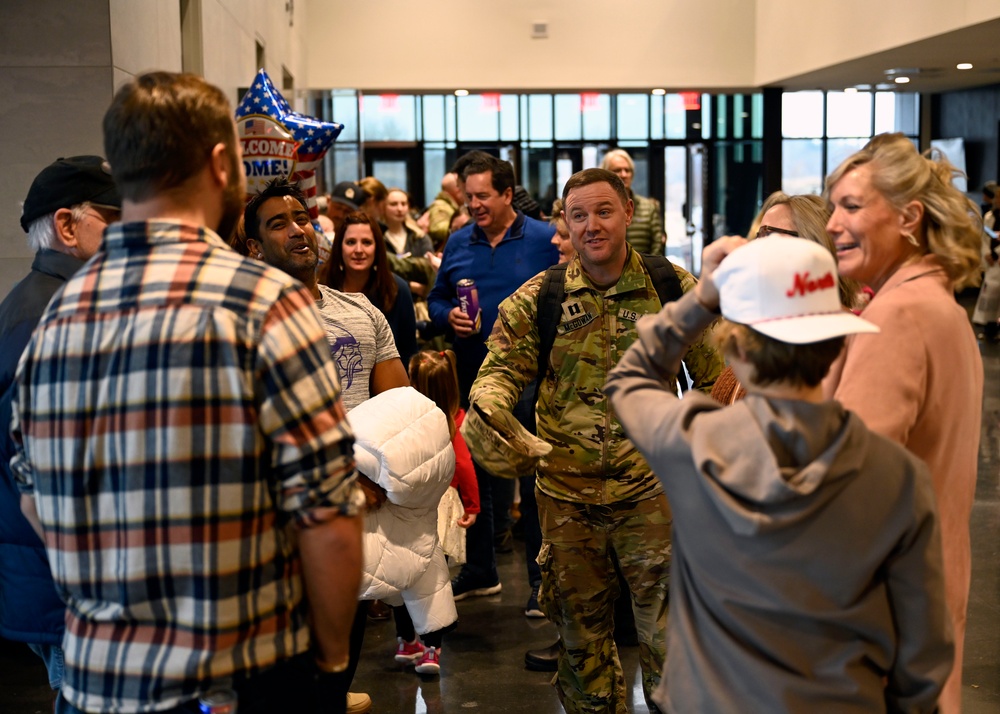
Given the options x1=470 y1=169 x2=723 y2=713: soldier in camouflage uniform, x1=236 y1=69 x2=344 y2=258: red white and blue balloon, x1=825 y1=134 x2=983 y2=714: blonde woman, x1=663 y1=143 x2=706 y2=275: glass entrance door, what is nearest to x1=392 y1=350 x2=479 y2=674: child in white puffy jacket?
x1=236 y1=69 x2=344 y2=258: red white and blue balloon

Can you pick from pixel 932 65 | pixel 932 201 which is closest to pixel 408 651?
pixel 932 201

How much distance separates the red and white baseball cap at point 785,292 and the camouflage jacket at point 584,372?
163cm

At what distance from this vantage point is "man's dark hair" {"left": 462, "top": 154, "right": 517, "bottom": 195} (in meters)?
5.77

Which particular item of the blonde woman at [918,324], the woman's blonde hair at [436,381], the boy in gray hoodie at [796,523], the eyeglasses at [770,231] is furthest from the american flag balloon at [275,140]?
the boy in gray hoodie at [796,523]

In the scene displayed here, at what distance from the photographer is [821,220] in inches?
131

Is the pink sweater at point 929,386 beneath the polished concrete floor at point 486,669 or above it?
above

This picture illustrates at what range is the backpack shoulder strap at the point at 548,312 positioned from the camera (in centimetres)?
354

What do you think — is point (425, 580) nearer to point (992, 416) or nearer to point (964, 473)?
point (964, 473)

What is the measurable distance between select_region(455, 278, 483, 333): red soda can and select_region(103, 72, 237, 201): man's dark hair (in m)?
3.67

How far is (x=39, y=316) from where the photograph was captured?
2889 millimetres

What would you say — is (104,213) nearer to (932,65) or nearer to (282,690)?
(282,690)

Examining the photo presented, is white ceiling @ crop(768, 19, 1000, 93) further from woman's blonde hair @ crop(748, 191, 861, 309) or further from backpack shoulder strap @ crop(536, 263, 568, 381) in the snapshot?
backpack shoulder strap @ crop(536, 263, 568, 381)

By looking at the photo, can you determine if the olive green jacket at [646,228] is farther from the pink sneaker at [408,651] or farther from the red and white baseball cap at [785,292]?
the red and white baseball cap at [785,292]

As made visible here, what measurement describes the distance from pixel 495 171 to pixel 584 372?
250cm
